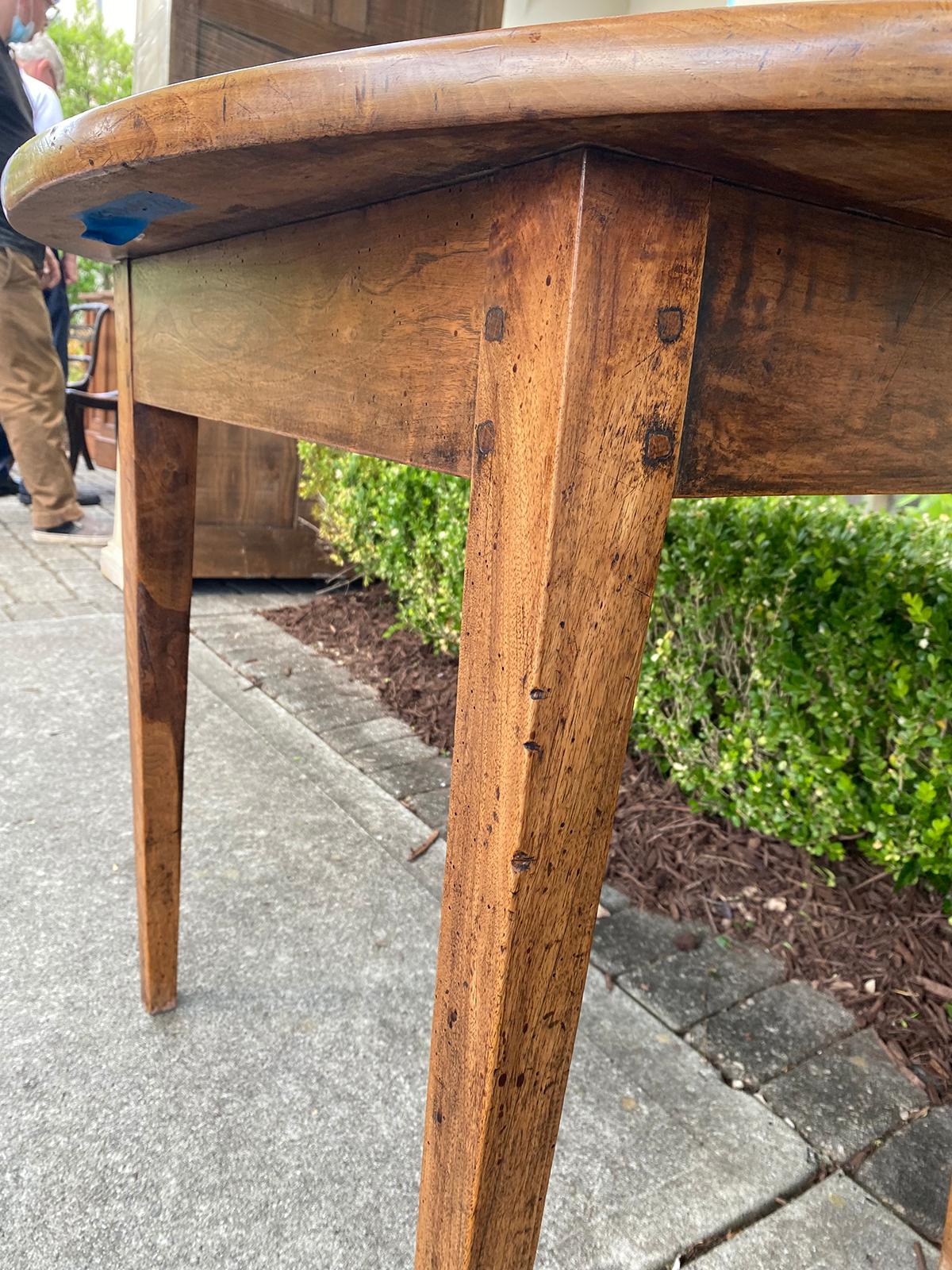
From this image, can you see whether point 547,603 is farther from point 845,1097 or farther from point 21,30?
point 21,30

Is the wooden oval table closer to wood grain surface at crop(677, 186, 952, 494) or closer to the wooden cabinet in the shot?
wood grain surface at crop(677, 186, 952, 494)

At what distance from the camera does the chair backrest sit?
649cm

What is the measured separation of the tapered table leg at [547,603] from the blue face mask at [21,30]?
15.9 ft

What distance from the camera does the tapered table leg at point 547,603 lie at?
1.65ft

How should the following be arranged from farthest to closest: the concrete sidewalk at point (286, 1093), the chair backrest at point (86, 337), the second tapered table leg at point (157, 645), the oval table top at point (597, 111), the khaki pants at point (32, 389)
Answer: the chair backrest at point (86, 337) < the khaki pants at point (32, 389) < the second tapered table leg at point (157, 645) < the concrete sidewalk at point (286, 1093) < the oval table top at point (597, 111)

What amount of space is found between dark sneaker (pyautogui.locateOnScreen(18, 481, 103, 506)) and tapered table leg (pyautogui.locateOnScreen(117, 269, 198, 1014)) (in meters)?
4.25

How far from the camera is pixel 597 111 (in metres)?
0.42

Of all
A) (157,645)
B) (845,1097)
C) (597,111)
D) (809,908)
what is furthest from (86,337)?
(597,111)

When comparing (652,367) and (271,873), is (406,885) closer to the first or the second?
(271,873)

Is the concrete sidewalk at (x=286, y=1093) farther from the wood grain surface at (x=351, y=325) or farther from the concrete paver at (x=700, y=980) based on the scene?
the wood grain surface at (x=351, y=325)

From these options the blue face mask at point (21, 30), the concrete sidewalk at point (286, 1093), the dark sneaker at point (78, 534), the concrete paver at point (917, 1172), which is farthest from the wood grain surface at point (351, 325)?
the blue face mask at point (21, 30)

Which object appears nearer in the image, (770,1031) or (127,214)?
(127,214)

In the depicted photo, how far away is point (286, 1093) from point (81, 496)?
5.22 m

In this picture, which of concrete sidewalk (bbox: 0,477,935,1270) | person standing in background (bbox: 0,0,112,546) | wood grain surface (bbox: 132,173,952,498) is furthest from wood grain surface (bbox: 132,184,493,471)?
person standing in background (bbox: 0,0,112,546)
